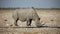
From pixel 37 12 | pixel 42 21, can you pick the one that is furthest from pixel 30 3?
pixel 42 21

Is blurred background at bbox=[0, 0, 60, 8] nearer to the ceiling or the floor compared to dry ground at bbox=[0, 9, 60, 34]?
nearer to the ceiling

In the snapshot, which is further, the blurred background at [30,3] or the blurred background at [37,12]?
the blurred background at [30,3]

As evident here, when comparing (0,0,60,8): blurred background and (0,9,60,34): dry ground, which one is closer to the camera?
(0,9,60,34): dry ground

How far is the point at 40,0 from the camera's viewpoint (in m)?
5.97

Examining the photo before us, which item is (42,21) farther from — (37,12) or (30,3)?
(30,3)

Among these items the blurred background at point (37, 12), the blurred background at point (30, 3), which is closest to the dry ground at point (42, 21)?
the blurred background at point (37, 12)

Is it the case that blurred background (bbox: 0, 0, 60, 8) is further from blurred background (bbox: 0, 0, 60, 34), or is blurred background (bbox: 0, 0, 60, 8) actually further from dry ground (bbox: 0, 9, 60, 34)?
dry ground (bbox: 0, 9, 60, 34)

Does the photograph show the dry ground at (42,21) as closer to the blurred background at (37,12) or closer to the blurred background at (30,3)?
the blurred background at (37,12)

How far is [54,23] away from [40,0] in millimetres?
1636

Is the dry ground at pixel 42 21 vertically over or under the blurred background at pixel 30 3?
under

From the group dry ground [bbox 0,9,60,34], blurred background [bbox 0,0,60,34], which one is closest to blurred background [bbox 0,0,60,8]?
blurred background [bbox 0,0,60,34]

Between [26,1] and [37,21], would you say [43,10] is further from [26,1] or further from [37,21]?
[37,21]

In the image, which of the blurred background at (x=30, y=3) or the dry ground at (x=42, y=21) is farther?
the blurred background at (x=30, y=3)

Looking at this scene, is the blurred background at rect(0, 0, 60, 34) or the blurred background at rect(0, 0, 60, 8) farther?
the blurred background at rect(0, 0, 60, 8)
